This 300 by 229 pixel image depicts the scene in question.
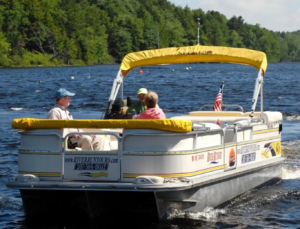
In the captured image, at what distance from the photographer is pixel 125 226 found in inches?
353

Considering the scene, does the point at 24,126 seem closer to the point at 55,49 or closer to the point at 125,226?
the point at 125,226

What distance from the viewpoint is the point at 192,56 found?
11.9 m

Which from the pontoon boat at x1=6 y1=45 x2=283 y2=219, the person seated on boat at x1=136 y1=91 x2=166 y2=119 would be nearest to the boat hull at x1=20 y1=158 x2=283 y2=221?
the pontoon boat at x1=6 y1=45 x2=283 y2=219

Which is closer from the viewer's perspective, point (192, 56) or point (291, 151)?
point (192, 56)

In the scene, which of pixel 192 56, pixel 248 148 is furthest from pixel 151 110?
pixel 192 56

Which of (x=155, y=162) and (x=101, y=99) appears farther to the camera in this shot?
(x=101, y=99)

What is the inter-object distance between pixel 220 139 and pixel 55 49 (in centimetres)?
11519

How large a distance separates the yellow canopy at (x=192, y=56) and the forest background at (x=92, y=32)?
7877 cm

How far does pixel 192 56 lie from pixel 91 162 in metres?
3.82

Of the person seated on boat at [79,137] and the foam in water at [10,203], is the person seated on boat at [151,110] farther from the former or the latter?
the foam in water at [10,203]

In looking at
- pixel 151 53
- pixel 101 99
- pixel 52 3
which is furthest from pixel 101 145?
pixel 52 3

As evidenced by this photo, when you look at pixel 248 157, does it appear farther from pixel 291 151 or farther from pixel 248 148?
pixel 291 151

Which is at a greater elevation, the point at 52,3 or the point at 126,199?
the point at 52,3

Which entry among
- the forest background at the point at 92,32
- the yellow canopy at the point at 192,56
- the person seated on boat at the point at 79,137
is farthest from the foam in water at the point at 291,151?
the forest background at the point at 92,32
